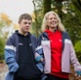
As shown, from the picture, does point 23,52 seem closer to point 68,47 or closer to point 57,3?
point 68,47

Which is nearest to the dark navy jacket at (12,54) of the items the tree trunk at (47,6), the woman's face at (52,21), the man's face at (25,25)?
the man's face at (25,25)

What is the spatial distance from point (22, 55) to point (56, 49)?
0.55 m

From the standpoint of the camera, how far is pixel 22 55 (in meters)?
4.71

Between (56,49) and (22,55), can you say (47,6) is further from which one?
(22,55)

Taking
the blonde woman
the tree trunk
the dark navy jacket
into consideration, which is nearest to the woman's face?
the blonde woman

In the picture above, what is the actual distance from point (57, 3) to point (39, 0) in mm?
6783

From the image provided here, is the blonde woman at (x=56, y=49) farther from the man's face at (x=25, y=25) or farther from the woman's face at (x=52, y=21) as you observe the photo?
the man's face at (x=25, y=25)

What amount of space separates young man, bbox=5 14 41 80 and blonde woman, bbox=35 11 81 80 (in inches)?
9.0

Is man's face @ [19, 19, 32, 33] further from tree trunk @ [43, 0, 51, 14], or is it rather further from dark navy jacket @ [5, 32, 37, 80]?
tree trunk @ [43, 0, 51, 14]

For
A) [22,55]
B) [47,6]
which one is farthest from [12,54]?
[47,6]

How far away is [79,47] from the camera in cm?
1402

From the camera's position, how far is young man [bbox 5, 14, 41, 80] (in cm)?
468

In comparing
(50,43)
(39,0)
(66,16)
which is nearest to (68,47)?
(50,43)

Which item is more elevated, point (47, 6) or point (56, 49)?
point (47, 6)
